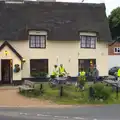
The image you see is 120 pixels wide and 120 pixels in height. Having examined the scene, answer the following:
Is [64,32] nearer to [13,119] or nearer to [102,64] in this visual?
[102,64]

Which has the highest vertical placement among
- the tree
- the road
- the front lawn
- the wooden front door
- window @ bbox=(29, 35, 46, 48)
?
the tree

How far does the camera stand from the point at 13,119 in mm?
20969

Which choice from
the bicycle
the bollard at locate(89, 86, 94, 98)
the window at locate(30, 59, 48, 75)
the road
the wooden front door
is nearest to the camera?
the road

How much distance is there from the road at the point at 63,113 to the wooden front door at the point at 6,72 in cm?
1455

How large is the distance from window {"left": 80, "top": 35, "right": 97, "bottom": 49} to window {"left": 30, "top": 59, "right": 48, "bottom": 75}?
4197 millimetres

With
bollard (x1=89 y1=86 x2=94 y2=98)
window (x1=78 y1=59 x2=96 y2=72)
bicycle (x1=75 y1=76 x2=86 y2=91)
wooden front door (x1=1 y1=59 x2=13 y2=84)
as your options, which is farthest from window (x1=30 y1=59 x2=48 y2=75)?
bollard (x1=89 y1=86 x2=94 y2=98)

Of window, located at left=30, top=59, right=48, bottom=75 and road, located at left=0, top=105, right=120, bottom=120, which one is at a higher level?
window, located at left=30, top=59, right=48, bottom=75

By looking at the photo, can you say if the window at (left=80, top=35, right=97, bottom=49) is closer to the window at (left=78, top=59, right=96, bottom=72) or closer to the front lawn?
the window at (left=78, top=59, right=96, bottom=72)

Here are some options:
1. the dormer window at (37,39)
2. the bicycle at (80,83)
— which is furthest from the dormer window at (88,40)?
the bicycle at (80,83)

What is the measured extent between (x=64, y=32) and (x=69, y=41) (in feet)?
3.27

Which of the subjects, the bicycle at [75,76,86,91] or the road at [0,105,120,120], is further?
the bicycle at [75,76,86,91]

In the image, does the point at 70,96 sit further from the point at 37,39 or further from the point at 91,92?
the point at 37,39

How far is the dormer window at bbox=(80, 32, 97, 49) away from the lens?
143 feet

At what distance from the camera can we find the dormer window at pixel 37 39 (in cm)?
4209
